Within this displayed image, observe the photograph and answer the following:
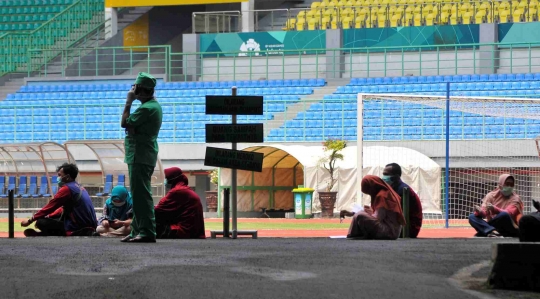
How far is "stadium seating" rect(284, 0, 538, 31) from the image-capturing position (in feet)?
136

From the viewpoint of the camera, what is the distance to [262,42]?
43719 millimetres

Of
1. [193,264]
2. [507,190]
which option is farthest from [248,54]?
[193,264]

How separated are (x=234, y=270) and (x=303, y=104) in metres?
27.6

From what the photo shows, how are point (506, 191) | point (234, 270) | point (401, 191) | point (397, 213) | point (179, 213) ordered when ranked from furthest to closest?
point (506, 191) < point (401, 191) < point (179, 213) < point (397, 213) < point (234, 270)

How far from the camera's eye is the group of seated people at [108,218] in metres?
15.9

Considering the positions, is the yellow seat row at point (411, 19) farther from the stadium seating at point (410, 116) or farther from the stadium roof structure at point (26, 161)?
the stadium roof structure at point (26, 161)

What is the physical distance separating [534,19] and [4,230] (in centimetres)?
2330

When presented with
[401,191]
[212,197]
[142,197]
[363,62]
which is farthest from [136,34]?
[142,197]

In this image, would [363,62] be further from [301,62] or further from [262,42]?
[262,42]

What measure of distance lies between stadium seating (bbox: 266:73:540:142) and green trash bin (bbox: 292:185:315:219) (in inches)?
129

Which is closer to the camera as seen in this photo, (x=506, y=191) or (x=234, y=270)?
(x=234, y=270)

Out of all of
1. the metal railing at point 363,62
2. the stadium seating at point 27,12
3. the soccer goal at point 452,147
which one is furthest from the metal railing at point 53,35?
the soccer goal at point 452,147

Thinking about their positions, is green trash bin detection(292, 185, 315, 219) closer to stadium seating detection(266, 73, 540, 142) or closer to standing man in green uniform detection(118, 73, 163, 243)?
stadium seating detection(266, 73, 540, 142)

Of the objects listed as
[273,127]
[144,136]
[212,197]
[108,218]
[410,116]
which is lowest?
[212,197]
